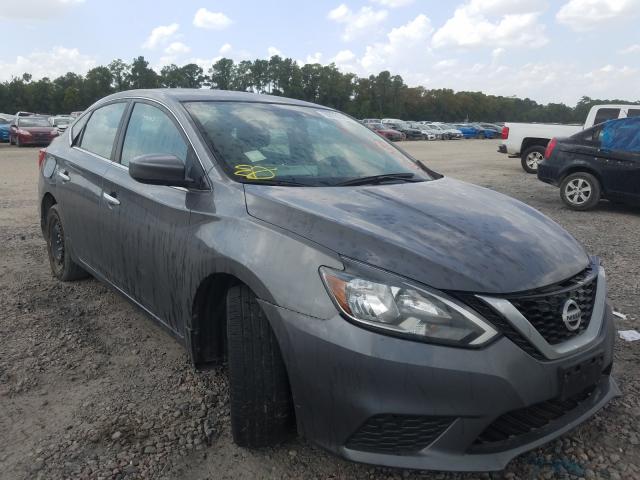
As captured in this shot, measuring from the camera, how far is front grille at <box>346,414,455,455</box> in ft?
6.07

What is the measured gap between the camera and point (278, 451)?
233cm

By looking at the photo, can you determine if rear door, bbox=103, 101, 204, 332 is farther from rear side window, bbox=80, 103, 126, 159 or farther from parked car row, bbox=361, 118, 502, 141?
parked car row, bbox=361, 118, 502, 141

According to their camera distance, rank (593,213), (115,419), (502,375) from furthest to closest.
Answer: (593,213) → (115,419) → (502,375)

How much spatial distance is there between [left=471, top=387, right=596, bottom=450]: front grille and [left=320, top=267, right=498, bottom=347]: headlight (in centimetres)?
31

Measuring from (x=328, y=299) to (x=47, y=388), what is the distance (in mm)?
1836

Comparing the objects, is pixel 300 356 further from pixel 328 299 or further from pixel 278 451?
pixel 278 451

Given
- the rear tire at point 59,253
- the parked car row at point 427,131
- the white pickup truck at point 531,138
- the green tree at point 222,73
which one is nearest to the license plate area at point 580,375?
the rear tire at point 59,253

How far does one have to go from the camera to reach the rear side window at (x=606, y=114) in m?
13.4

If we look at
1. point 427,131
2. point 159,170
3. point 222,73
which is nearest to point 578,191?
point 159,170

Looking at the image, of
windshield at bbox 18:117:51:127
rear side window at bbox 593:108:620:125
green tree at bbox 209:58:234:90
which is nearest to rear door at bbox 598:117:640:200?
rear side window at bbox 593:108:620:125

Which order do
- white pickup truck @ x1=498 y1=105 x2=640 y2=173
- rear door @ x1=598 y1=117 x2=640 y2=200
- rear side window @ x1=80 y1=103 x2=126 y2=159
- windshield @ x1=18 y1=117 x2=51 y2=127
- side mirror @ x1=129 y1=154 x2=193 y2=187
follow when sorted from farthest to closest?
windshield @ x1=18 y1=117 x2=51 y2=127, white pickup truck @ x1=498 y1=105 x2=640 y2=173, rear door @ x1=598 y1=117 x2=640 y2=200, rear side window @ x1=80 y1=103 x2=126 y2=159, side mirror @ x1=129 y1=154 x2=193 y2=187

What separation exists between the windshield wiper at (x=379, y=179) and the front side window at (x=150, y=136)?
830 millimetres

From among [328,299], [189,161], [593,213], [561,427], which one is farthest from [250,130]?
[593,213]

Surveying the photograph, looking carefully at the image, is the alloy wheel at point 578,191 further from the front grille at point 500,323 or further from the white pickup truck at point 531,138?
the front grille at point 500,323
